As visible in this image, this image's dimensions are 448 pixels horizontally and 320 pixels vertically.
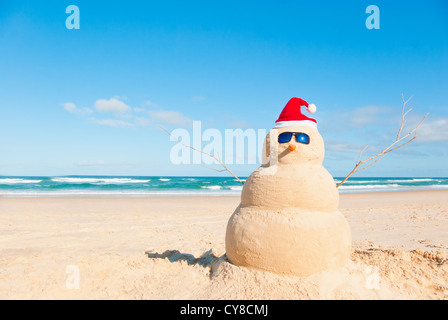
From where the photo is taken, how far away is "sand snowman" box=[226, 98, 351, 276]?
11.2 feet

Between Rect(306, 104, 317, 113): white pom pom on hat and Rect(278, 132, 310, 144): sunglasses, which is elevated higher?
Rect(306, 104, 317, 113): white pom pom on hat

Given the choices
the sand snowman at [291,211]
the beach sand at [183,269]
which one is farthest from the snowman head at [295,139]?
the beach sand at [183,269]

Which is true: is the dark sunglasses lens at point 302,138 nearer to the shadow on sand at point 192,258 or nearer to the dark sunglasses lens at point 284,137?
the dark sunglasses lens at point 284,137

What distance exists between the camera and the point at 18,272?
179 inches

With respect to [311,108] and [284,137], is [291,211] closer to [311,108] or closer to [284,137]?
[284,137]

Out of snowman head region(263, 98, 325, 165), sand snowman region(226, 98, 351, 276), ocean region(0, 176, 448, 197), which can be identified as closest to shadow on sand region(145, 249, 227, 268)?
sand snowman region(226, 98, 351, 276)

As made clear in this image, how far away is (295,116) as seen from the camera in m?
3.91

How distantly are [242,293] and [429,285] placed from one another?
8.34 ft

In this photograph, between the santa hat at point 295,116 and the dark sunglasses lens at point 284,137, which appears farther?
the santa hat at point 295,116

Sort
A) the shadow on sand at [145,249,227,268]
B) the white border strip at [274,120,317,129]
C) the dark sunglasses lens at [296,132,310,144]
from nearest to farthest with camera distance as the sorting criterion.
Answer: the dark sunglasses lens at [296,132,310,144] → the white border strip at [274,120,317,129] → the shadow on sand at [145,249,227,268]

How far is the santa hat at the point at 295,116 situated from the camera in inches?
153

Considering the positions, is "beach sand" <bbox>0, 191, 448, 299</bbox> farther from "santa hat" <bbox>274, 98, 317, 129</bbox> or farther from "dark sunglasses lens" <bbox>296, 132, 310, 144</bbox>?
"santa hat" <bbox>274, 98, 317, 129</bbox>

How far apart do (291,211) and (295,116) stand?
1220 mm
